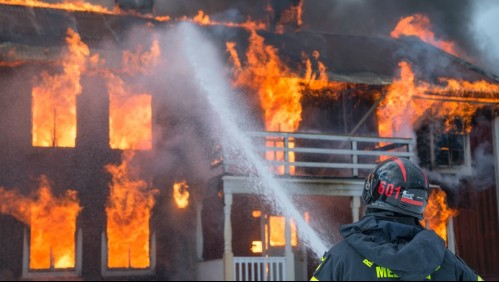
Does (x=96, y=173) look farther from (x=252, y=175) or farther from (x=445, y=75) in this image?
(x=445, y=75)

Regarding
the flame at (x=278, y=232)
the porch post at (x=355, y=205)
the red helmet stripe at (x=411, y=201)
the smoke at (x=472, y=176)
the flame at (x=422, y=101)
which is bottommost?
the red helmet stripe at (x=411, y=201)

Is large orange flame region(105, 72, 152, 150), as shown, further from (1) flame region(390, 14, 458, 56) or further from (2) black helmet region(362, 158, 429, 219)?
(2) black helmet region(362, 158, 429, 219)

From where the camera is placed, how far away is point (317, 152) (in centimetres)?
1656

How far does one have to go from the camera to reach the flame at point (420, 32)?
22.5 m

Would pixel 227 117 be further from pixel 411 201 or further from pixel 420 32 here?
pixel 411 201

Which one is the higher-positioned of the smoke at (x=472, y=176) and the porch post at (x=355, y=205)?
the smoke at (x=472, y=176)

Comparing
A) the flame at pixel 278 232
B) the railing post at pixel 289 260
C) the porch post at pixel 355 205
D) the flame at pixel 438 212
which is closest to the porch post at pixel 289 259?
the railing post at pixel 289 260

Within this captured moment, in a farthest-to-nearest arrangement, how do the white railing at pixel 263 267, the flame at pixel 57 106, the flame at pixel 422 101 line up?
1. the flame at pixel 422 101
2. the flame at pixel 57 106
3. the white railing at pixel 263 267

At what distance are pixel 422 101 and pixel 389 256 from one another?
1647 centimetres

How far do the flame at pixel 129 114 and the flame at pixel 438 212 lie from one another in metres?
6.84

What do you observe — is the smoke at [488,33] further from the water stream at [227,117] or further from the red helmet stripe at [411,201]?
the red helmet stripe at [411,201]

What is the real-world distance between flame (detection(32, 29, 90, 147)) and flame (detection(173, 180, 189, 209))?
96.1 inches

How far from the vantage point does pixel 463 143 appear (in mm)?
19750

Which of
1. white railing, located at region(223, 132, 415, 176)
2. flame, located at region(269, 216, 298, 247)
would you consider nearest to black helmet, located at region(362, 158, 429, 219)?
white railing, located at region(223, 132, 415, 176)
